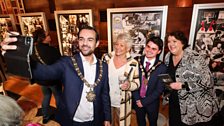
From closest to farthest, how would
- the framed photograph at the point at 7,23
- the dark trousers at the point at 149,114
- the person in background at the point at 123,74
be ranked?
the person in background at the point at 123,74 → the dark trousers at the point at 149,114 → the framed photograph at the point at 7,23

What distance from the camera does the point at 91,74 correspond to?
1470 mm

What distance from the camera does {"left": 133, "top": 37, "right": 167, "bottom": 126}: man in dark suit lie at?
1856 millimetres

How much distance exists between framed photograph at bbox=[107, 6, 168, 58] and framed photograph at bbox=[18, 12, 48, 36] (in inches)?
68.4

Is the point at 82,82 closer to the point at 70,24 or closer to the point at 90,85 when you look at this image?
the point at 90,85

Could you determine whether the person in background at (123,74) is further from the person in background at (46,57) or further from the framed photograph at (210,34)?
the framed photograph at (210,34)

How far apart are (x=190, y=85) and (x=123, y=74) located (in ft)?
2.57

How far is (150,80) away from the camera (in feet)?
6.18

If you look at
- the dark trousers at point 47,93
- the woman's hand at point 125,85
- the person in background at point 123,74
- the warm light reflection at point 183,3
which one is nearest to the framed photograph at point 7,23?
the dark trousers at point 47,93

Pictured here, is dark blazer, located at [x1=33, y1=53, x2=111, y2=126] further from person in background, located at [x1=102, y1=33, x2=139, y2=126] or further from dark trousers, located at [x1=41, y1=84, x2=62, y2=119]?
dark trousers, located at [x1=41, y1=84, x2=62, y2=119]

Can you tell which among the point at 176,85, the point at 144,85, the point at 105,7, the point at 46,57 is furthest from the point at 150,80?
the point at 105,7

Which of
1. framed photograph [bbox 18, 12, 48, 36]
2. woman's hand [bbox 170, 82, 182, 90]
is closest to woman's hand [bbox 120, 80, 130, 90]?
woman's hand [bbox 170, 82, 182, 90]

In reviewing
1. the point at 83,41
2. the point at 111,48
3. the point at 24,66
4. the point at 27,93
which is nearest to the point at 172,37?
the point at 83,41

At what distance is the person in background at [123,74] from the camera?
1.85 m

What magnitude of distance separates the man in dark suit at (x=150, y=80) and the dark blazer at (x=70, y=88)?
563 mm
